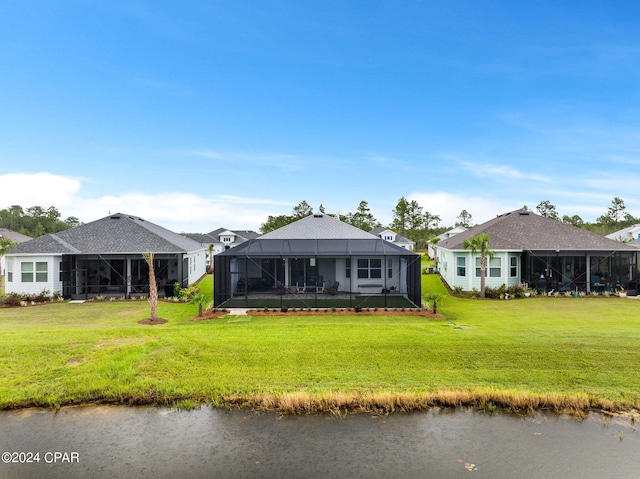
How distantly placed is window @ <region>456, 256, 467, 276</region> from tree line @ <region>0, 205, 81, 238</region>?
275 ft

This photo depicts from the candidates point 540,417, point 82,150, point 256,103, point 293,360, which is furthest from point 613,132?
point 82,150

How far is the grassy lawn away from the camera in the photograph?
7.60 meters

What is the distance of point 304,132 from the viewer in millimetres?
28688

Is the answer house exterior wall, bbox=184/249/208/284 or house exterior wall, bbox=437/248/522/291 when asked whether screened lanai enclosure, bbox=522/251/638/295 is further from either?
house exterior wall, bbox=184/249/208/284

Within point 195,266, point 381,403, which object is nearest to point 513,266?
point 381,403

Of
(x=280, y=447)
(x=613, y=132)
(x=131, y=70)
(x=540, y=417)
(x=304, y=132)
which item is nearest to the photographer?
(x=280, y=447)

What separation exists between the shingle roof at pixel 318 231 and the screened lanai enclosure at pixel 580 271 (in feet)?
35.1

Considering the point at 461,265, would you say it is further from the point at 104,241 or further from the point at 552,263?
the point at 104,241

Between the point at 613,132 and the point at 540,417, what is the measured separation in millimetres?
27054

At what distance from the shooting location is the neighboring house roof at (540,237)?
22469 mm

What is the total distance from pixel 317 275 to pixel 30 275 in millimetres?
16165

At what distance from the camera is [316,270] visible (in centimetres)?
1948

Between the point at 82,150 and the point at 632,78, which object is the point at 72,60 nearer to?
the point at 82,150

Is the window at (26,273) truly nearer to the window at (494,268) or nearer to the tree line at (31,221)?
the window at (494,268)
